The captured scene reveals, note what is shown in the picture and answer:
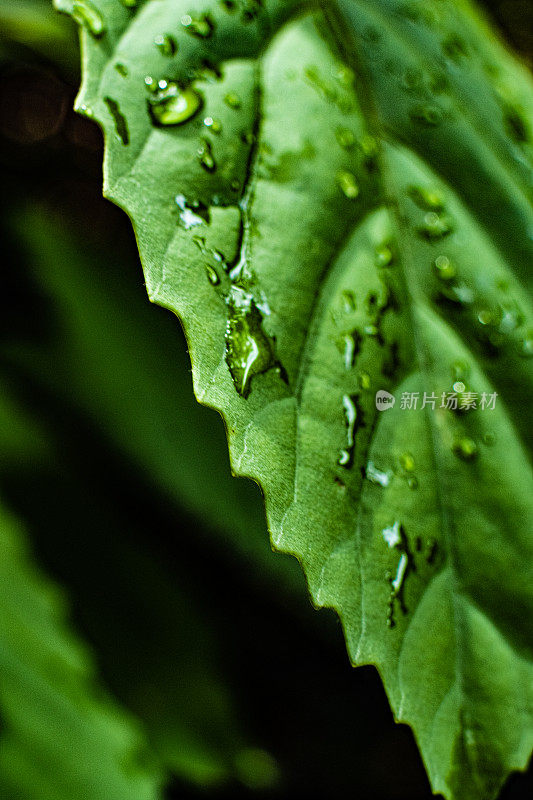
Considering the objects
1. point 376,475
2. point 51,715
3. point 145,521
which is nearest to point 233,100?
point 376,475

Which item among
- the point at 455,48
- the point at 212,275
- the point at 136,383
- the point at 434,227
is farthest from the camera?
the point at 136,383

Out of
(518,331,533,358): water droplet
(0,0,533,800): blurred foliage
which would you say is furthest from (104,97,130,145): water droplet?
(0,0,533,800): blurred foliage

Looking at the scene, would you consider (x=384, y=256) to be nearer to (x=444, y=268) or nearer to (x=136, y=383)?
(x=444, y=268)

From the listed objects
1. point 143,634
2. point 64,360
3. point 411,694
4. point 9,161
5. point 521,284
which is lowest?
point 143,634

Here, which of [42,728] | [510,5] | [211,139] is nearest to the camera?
[211,139]

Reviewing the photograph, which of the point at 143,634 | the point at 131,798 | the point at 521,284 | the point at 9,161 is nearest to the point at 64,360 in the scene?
the point at 9,161

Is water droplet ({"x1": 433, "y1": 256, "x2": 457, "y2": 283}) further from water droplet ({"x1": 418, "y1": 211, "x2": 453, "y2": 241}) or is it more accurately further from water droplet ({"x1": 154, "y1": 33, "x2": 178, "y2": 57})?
water droplet ({"x1": 154, "y1": 33, "x2": 178, "y2": 57})

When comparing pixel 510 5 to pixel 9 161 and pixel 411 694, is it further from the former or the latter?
pixel 411 694
